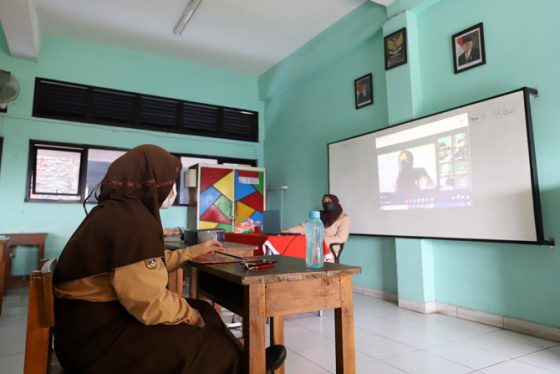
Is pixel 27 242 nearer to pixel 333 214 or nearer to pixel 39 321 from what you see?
pixel 333 214

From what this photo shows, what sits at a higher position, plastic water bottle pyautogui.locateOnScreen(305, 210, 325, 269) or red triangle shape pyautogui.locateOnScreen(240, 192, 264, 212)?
red triangle shape pyautogui.locateOnScreen(240, 192, 264, 212)

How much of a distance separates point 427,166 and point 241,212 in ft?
10.4

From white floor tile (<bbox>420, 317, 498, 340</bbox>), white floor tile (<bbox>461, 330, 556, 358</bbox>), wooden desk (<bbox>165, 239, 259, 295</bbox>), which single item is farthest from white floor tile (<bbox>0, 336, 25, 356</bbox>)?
white floor tile (<bbox>461, 330, 556, 358</bbox>)

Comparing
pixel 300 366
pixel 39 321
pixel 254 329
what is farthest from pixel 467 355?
pixel 39 321

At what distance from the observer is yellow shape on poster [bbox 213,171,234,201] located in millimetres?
5598

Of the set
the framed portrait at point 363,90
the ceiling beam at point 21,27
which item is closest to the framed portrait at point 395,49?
the framed portrait at point 363,90

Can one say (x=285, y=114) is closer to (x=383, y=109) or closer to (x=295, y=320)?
(x=383, y=109)

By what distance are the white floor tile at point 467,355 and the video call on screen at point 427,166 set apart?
1.20 meters

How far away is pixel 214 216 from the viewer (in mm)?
5504

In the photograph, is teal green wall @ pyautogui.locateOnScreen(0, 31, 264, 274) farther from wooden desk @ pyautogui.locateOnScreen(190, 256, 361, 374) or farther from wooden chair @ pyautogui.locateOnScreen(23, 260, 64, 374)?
wooden chair @ pyautogui.locateOnScreen(23, 260, 64, 374)

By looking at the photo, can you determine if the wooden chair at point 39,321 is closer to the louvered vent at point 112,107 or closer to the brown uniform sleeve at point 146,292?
the brown uniform sleeve at point 146,292

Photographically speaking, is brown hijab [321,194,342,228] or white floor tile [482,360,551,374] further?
brown hijab [321,194,342,228]

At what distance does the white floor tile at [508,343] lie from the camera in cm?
235

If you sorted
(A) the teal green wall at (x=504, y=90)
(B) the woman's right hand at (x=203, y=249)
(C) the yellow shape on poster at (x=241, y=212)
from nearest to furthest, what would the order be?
(B) the woman's right hand at (x=203, y=249), (A) the teal green wall at (x=504, y=90), (C) the yellow shape on poster at (x=241, y=212)
